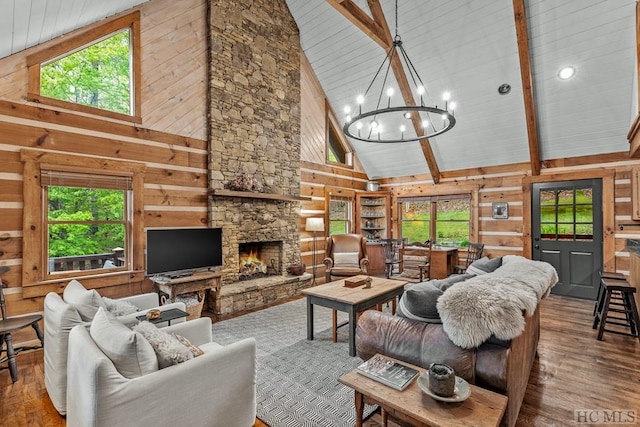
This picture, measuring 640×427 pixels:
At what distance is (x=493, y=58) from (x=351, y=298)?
4.54m

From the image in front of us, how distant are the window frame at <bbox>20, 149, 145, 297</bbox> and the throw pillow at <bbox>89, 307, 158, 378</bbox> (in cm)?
244

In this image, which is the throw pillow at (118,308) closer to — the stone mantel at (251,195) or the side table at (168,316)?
the side table at (168,316)

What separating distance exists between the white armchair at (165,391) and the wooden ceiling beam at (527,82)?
525 cm

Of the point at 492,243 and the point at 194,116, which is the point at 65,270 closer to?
the point at 194,116

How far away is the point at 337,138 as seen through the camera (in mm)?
7688

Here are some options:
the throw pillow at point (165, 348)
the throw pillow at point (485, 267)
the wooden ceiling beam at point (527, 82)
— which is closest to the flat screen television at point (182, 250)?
the throw pillow at point (165, 348)

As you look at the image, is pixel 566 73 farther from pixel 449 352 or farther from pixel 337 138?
pixel 449 352

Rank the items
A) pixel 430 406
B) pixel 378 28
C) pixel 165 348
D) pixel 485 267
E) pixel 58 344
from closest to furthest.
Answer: pixel 430 406 → pixel 165 348 → pixel 58 344 → pixel 485 267 → pixel 378 28

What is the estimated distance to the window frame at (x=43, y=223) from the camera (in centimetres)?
340

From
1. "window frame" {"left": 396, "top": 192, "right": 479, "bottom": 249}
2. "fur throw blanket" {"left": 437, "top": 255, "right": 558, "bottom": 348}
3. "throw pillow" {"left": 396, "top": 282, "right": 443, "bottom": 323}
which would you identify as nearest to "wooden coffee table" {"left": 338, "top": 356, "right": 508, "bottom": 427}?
"fur throw blanket" {"left": 437, "top": 255, "right": 558, "bottom": 348}

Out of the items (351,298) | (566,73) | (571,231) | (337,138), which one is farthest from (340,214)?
(566,73)

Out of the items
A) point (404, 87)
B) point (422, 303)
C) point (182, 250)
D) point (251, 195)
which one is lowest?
point (422, 303)

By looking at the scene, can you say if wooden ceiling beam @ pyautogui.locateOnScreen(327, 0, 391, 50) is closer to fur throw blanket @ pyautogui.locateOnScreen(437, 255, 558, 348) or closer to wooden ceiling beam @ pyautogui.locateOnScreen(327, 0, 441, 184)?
wooden ceiling beam @ pyautogui.locateOnScreen(327, 0, 441, 184)

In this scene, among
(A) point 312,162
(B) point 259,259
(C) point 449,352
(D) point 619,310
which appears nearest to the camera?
(C) point 449,352
